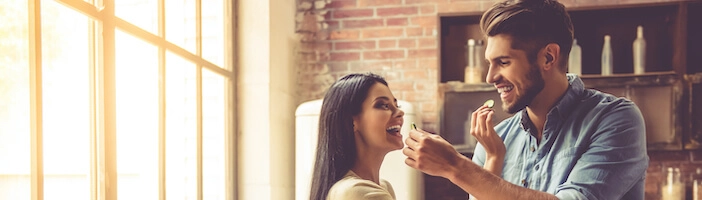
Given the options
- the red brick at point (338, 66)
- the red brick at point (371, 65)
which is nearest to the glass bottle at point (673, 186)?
the red brick at point (371, 65)

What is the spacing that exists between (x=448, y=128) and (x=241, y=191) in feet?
4.15

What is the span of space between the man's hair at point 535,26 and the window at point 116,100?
1295 mm

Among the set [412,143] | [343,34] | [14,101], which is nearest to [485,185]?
[412,143]

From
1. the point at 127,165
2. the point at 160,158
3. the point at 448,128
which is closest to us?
the point at 127,165

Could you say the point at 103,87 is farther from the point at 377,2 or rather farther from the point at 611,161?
the point at 377,2

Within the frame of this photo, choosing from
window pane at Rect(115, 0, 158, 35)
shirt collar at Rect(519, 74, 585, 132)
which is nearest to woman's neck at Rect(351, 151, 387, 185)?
shirt collar at Rect(519, 74, 585, 132)

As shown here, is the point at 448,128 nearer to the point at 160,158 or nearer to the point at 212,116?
the point at 212,116

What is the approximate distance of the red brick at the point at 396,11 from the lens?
3.86 meters

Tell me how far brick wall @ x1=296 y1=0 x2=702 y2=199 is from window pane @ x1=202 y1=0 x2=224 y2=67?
0.69 metres

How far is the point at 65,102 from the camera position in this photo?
188 cm

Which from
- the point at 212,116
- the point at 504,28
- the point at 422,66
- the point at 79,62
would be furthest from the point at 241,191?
the point at 504,28

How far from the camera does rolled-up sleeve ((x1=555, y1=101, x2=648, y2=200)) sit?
4.78 feet

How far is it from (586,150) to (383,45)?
2430mm

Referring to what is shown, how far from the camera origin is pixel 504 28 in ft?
5.39
